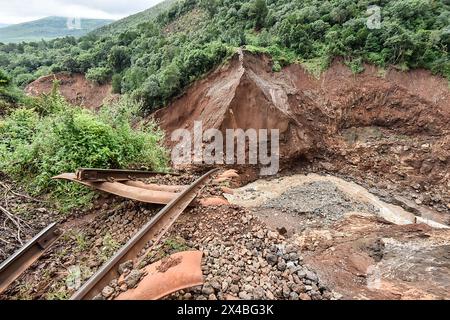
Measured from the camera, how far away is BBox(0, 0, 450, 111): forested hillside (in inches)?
512

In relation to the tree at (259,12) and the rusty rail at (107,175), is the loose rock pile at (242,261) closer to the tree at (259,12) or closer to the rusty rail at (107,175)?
the rusty rail at (107,175)

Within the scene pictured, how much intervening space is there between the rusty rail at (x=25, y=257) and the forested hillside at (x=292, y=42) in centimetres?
985

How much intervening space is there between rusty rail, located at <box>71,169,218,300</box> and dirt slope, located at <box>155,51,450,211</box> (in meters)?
6.97

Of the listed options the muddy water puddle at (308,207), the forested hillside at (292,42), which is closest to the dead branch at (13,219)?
the muddy water puddle at (308,207)

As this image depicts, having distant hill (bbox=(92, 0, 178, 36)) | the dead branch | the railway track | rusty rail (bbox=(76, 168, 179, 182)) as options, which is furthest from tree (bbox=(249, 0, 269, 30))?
distant hill (bbox=(92, 0, 178, 36))

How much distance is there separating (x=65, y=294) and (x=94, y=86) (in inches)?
843

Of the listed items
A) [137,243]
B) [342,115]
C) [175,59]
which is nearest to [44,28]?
[175,59]

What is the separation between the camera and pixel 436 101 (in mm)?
13500

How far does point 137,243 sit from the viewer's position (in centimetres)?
307

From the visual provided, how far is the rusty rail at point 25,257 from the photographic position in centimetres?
305

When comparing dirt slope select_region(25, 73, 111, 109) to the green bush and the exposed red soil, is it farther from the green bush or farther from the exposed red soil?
the exposed red soil

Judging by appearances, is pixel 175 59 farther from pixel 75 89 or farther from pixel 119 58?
pixel 75 89

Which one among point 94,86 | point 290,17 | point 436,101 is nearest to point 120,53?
point 94,86
